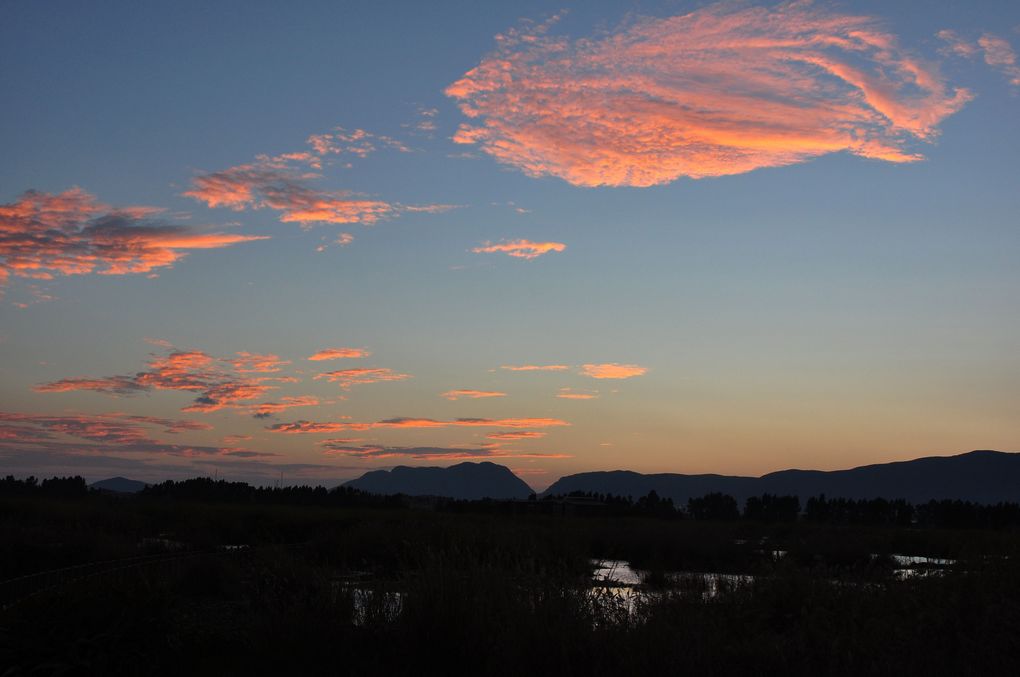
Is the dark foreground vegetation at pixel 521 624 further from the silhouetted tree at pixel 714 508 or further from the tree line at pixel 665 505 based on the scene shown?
the silhouetted tree at pixel 714 508

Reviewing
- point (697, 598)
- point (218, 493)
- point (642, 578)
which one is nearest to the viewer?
point (697, 598)

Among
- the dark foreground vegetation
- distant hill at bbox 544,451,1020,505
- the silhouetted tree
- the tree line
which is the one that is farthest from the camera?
distant hill at bbox 544,451,1020,505

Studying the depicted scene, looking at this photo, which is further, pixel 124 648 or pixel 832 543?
pixel 832 543

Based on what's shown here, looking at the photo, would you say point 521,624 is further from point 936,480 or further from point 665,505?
point 936,480

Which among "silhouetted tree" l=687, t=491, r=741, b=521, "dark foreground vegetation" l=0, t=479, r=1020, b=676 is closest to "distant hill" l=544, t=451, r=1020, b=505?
"silhouetted tree" l=687, t=491, r=741, b=521

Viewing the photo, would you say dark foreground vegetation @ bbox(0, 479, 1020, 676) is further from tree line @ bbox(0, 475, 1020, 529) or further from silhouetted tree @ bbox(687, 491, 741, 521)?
silhouetted tree @ bbox(687, 491, 741, 521)

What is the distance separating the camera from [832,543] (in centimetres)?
3278

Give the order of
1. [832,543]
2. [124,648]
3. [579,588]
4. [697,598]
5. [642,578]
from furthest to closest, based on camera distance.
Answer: [832,543]
[642,578]
[697,598]
[579,588]
[124,648]

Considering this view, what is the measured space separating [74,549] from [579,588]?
19272 millimetres

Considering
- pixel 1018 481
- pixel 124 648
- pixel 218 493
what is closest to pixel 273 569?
pixel 124 648

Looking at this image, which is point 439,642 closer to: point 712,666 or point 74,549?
point 712,666

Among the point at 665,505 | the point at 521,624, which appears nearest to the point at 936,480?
the point at 665,505

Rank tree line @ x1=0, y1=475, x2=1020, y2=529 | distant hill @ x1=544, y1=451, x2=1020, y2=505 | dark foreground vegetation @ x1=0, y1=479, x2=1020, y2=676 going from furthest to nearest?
distant hill @ x1=544, y1=451, x2=1020, y2=505 → tree line @ x1=0, y1=475, x2=1020, y2=529 → dark foreground vegetation @ x1=0, y1=479, x2=1020, y2=676

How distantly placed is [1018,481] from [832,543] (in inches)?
6162
